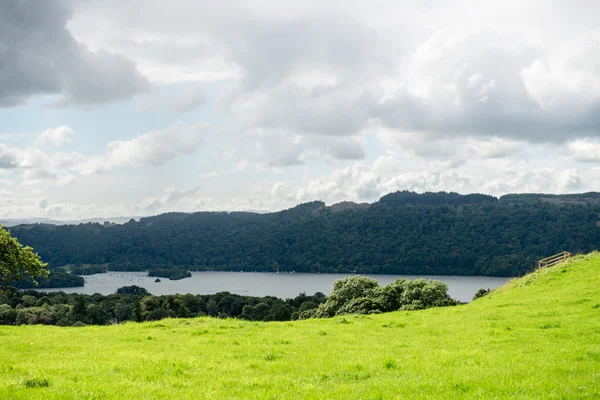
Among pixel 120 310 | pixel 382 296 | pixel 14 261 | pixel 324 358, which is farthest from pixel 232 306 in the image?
pixel 324 358

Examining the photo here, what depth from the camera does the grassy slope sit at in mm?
10703

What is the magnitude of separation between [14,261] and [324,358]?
47.8ft

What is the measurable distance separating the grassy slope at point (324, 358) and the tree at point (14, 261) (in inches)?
108

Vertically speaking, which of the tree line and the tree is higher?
the tree

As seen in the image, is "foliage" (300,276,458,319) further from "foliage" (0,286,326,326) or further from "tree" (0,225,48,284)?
"foliage" (0,286,326,326)

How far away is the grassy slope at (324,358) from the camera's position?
10.7 metres

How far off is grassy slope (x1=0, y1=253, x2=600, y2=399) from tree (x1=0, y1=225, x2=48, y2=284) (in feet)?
8.99

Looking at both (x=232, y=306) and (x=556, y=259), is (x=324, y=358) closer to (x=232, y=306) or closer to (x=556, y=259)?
(x=556, y=259)

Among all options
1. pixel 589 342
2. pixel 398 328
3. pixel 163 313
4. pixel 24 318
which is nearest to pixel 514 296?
pixel 398 328

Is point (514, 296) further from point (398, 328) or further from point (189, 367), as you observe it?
point (189, 367)

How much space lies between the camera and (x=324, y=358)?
1527 cm

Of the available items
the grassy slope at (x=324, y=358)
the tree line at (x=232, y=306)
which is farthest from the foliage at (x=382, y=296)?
the grassy slope at (x=324, y=358)

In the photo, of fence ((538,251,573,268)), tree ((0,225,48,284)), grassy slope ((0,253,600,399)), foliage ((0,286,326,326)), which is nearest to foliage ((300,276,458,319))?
fence ((538,251,573,268))

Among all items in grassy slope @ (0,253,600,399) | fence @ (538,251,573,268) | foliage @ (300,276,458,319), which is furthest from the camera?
fence @ (538,251,573,268)
